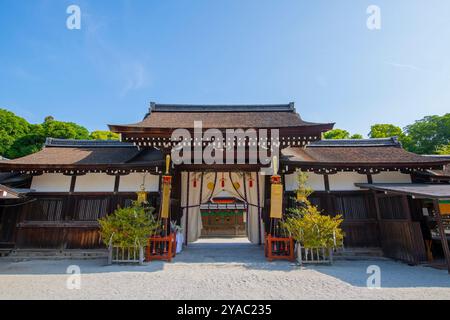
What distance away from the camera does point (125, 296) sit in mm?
3562

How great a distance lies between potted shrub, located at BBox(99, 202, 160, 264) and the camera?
5738 mm

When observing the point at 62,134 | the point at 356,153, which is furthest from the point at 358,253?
the point at 62,134

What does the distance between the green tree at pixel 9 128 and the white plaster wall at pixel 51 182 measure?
20126mm

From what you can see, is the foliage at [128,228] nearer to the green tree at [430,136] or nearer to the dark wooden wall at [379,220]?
the dark wooden wall at [379,220]

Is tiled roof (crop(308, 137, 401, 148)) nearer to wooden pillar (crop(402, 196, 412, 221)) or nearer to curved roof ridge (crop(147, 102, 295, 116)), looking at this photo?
curved roof ridge (crop(147, 102, 295, 116))

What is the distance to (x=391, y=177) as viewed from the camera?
775cm

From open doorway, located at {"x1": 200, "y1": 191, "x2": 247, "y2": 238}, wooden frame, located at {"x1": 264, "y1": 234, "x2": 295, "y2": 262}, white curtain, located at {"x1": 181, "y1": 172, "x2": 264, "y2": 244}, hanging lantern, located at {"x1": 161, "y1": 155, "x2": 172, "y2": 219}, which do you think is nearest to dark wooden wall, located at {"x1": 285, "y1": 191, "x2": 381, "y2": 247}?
wooden frame, located at {"x1": 264, "y1": 234, "x2": 295, "y2": 262}

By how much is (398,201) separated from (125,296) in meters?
7.73

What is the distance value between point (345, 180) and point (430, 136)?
85.1ft

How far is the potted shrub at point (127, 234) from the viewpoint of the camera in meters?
5.74

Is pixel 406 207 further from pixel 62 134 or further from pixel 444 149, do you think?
pixel 62 134

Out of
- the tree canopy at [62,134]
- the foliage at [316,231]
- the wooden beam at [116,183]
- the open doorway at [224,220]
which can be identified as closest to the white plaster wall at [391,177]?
the foliage at [316,231]
